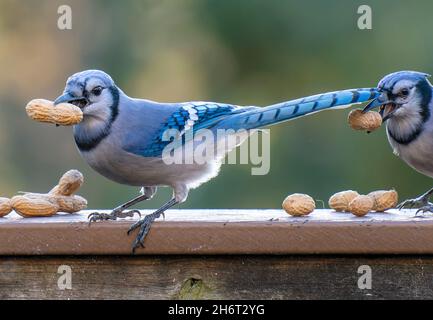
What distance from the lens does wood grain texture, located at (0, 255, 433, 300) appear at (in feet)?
7.54

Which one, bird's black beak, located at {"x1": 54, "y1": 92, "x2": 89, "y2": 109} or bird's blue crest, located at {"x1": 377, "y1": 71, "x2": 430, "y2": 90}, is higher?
bird's blue crest, located at {"x1": 377, "y1": 71, "x2": 430, "y2": 90}

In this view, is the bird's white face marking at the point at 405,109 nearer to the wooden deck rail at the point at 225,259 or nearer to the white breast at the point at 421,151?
the white breast at the point at 421,151

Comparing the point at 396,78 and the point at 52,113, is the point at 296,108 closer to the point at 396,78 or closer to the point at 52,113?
the point at 396,78

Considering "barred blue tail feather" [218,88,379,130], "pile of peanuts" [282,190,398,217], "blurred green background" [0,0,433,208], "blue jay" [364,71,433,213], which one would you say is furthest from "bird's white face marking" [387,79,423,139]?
"blurred green background" [0,0,433,208]

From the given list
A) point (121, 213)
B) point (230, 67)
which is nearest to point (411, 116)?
point (121, 213)

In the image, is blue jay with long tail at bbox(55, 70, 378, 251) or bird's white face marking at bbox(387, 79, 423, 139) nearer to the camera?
blue jay with long tail at bbox(55, 70, 378, 251)

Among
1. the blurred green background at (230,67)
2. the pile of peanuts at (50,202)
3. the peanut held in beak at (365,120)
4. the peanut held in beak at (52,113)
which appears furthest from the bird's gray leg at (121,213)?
the blurred green background at (230,67)

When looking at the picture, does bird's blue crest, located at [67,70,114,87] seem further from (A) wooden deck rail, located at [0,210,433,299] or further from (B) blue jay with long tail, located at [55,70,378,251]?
(A) wooden deck rail, located at [0,210,433,299]

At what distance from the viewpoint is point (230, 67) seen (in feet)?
17.6

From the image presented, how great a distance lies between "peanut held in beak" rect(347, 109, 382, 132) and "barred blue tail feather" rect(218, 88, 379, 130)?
49mm

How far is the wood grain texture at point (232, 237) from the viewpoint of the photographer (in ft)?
7.52

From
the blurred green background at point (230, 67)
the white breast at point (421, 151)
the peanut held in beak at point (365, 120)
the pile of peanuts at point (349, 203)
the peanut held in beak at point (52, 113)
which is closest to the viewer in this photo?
the pile of peanuts at point (349, 203)

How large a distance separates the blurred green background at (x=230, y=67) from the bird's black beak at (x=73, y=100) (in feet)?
6.38
